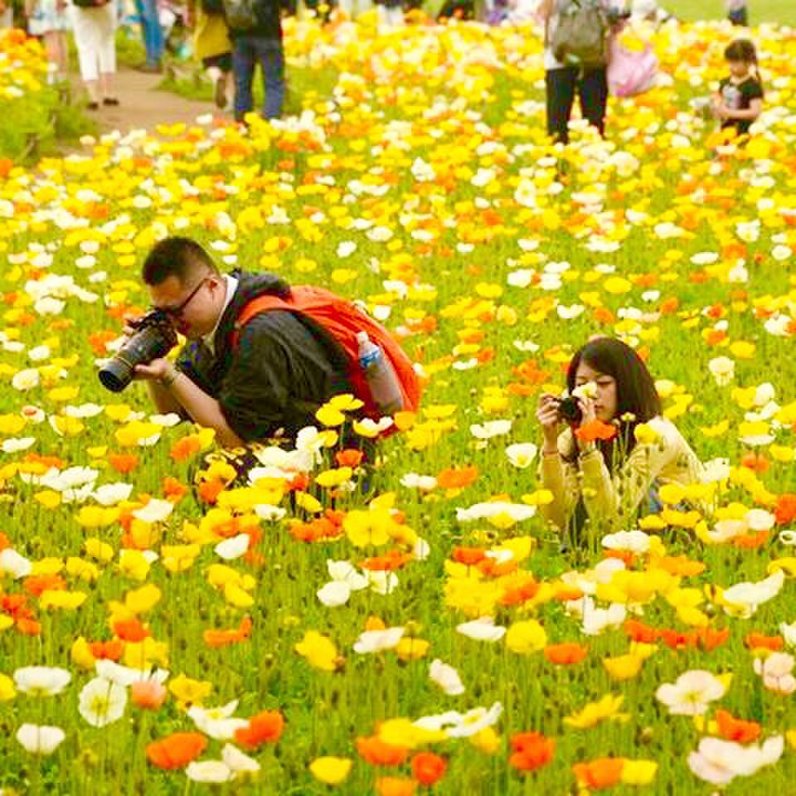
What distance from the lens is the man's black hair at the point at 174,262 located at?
16.3ft

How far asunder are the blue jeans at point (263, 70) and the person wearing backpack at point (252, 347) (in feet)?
22.8

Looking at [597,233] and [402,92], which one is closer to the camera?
[597,233]

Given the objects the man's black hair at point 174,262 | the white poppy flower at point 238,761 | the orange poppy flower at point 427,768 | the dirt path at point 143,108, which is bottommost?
the dirt path at point 143,108

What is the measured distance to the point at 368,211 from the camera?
9094 millimetres

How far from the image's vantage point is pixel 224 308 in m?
5.12

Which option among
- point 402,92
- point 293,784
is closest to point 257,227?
point 402,92

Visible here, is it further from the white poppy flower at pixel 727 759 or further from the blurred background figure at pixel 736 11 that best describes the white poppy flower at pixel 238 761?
the blurred background figure at pixel 736 11

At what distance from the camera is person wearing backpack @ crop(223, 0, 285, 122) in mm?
11664

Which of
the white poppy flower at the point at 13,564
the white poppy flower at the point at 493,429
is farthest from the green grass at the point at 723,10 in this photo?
the white poppy flower at the point at 13,564

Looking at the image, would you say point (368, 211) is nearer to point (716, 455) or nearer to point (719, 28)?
point (716, 455)

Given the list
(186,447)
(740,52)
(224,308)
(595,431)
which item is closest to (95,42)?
(740,52)

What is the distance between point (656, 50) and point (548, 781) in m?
12.5

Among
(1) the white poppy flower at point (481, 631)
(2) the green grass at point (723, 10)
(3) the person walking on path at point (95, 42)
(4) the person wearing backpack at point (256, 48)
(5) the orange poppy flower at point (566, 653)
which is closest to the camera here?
(5) the orange poppy flower at point (566, 653)

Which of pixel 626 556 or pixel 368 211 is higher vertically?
pixel 626 556
